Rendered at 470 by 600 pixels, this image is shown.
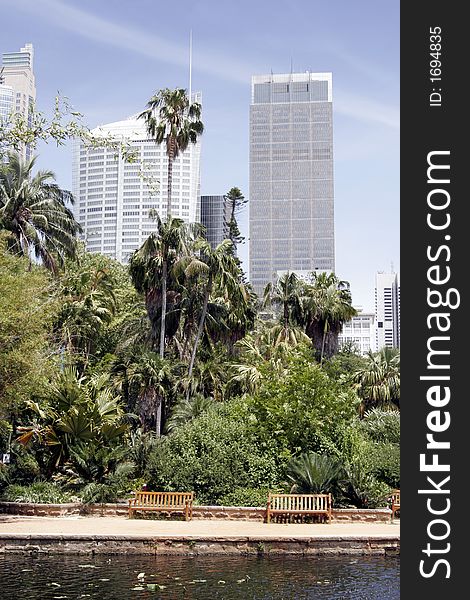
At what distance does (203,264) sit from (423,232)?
28.0 m

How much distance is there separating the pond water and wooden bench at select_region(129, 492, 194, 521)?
4.02 m

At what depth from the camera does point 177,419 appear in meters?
26.5

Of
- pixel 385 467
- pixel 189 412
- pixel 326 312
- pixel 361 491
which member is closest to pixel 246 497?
pixel 361 491

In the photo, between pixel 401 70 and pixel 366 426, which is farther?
pixel 366 426

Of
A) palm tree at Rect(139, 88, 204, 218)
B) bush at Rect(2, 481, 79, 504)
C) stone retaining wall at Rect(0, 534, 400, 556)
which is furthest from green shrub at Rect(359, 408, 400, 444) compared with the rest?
palm tree at Rect(139, 88, 204, 218)

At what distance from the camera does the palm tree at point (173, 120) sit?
38719mm

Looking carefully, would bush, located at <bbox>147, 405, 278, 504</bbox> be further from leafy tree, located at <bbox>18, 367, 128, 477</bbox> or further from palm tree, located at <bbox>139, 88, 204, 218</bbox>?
palm tree, located at <bbox>139, 88, 204, 218</bbox>

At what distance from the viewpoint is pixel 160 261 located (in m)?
34.2

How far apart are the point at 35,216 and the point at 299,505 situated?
1908 cm

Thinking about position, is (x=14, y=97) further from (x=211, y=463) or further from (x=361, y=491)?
(x=361, y=491)

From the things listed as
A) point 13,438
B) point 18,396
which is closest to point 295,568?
point 18,396

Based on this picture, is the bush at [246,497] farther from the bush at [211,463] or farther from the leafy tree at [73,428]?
the leafy tree at [73,428]

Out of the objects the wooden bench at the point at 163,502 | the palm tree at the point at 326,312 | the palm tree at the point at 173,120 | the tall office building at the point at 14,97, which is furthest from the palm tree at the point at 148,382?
the palm tree at the point at 326,312

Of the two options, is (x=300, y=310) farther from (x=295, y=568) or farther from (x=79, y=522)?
(x=295, y=568)
